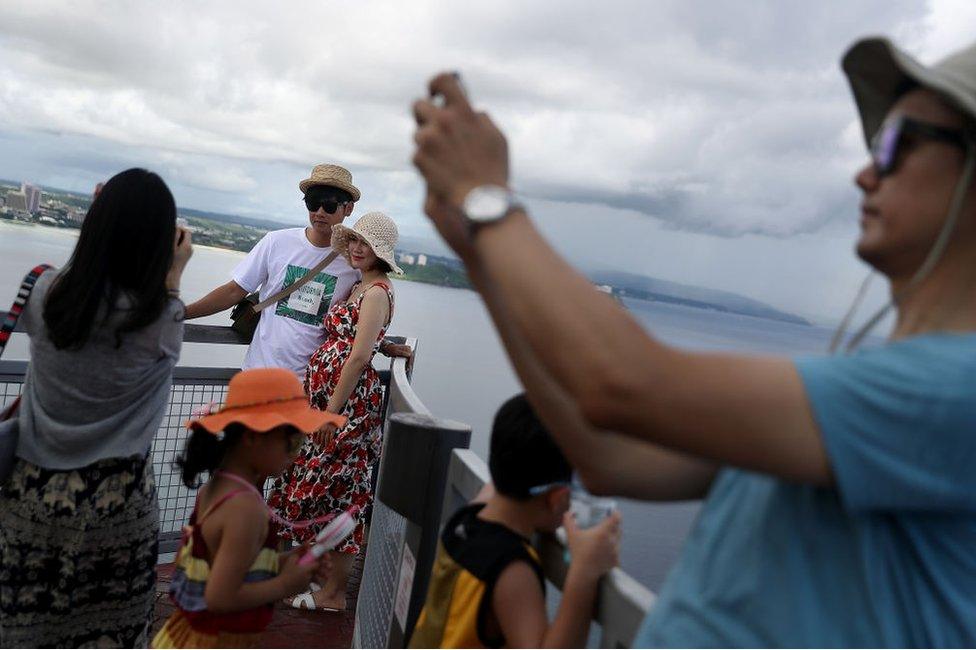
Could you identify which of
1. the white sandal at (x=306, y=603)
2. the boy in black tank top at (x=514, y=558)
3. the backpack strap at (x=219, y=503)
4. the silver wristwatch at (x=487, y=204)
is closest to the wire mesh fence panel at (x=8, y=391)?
the white sandal at (x=306, y=603)

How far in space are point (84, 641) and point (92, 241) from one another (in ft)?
3.87

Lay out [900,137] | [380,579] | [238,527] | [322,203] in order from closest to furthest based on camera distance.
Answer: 1. [900,137]
2. [238,527]
3. [380,579]
4. [322,203]

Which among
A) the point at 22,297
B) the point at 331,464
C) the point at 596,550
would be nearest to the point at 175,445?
the point at 331,464

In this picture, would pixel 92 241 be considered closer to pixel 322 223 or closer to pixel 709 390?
pixel 322 223

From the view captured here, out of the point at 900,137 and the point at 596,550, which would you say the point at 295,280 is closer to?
the point at 596,550

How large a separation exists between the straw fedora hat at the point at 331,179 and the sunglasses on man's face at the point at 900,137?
139 inches

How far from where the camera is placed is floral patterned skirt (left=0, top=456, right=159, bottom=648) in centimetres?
254

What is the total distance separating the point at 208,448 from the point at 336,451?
5.11 feet

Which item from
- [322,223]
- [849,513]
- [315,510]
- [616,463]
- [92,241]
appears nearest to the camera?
[849,513]

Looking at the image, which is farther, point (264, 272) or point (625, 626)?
point (264, 272)

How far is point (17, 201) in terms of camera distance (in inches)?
151

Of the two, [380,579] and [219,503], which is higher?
[219,503]

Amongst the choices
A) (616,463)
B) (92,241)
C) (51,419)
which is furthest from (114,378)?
(616,463)

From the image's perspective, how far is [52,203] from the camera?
353 cm
